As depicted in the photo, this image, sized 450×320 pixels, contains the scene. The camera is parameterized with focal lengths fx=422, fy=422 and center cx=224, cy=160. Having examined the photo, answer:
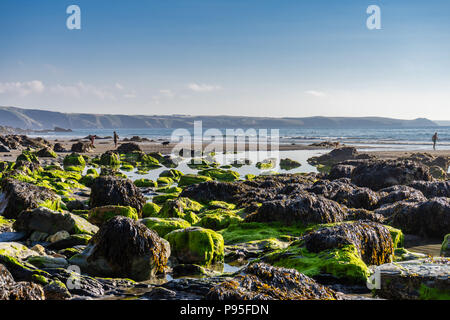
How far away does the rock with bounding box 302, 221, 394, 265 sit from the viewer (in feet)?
20.7

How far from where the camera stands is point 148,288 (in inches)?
214

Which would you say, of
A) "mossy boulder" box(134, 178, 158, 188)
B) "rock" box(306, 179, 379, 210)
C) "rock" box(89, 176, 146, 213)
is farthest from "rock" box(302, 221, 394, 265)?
"mossy boulder" box(134, 178, 158, 188)

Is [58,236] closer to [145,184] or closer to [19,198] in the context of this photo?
[19,198]

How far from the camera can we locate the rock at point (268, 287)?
4.03 meters

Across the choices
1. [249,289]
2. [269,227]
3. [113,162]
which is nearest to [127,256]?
[249,289]

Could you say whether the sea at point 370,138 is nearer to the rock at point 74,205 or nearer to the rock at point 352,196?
the rock at point 352,196

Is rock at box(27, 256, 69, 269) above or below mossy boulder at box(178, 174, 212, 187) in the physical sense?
above

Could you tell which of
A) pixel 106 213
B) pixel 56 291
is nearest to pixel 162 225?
pixel 106 213

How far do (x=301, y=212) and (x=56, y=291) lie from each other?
5638mm

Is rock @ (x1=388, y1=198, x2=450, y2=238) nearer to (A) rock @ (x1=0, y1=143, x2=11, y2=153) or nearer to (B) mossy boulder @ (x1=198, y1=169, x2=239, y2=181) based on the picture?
(B) mossy boulder @ (x1=198, y1=169, x2=239, y2=181)

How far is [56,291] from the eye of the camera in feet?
15.8

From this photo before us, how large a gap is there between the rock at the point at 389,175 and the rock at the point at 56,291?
12.1 metres

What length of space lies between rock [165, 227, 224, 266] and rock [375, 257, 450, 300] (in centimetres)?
261
